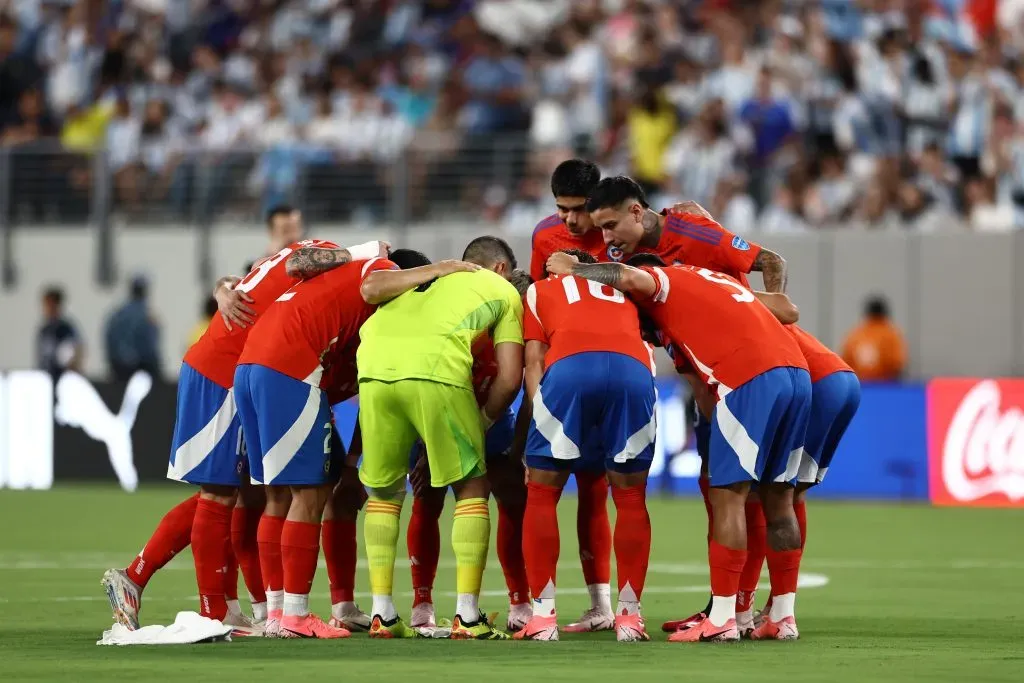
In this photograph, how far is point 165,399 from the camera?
21031 millimetres

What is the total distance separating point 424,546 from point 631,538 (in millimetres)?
1130

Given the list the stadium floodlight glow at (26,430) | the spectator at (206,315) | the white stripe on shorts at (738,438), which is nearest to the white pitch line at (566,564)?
the spectator at (206,315)

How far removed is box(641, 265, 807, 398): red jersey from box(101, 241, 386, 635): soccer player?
165 centimetres

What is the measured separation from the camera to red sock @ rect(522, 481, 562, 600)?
927cm

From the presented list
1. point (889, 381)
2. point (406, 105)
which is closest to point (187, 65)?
point (406, 105)

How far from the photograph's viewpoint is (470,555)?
367 inches

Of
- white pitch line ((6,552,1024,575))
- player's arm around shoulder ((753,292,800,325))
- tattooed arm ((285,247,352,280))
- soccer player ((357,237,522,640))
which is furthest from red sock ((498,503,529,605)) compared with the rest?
white pitch line ((6,552,1024,575))

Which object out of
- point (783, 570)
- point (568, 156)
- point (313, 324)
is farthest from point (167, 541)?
point (568, 156)

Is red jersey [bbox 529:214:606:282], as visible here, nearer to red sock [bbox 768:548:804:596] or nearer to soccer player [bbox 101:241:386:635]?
soccer player [bbox 101:241:386:635]

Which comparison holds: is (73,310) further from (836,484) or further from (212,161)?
(836,484)

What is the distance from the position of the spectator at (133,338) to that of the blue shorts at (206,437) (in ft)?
39.9

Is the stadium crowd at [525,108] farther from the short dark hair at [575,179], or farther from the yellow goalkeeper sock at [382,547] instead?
the yellow goalkeeper sock at [382,547]

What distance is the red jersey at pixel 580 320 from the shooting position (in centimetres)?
946

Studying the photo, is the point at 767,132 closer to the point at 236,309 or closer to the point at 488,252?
the point at 488,252
